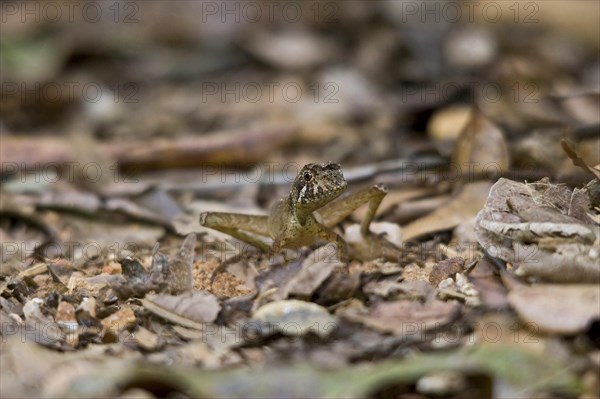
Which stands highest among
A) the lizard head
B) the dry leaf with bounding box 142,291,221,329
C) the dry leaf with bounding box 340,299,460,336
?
the lizard head

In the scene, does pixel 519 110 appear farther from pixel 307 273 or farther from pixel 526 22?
pixel 307 273

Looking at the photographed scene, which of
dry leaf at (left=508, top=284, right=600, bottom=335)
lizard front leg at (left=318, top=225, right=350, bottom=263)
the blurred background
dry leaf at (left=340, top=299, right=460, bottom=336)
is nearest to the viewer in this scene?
dry leaf at (left=508, top=284, right=600, bottom=335)

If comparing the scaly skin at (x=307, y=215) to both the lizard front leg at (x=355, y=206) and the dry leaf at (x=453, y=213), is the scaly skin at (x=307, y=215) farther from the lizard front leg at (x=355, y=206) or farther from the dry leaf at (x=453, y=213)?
the dry leaf at (x=453, y=213)

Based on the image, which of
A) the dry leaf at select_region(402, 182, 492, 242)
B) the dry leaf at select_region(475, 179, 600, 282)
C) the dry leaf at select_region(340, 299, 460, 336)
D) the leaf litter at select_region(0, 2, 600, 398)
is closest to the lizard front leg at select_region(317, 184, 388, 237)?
the leaf litter at select_region(0, 2, 600, 398)

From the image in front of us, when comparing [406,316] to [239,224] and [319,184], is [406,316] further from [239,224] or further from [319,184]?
[239,224]

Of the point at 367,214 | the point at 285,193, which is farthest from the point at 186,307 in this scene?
the point at 285,193

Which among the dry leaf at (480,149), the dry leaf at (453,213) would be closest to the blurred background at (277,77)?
the dry leaf at (480,149)

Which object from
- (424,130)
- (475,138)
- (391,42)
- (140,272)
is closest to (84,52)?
(391,42)

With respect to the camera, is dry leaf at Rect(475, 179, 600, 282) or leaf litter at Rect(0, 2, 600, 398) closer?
leaf litter at Rect(0, 2, 600, 398)

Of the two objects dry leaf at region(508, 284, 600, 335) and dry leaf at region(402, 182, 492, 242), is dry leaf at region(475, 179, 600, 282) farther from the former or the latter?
dry leaf at region(402, 182, 492, 242)
